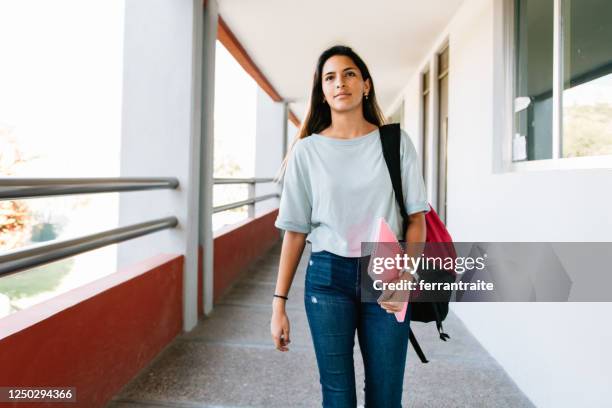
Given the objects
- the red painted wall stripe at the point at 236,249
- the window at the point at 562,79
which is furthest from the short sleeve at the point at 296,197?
the red painted wall stripe at the point at 236,249

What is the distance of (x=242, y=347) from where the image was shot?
293cm

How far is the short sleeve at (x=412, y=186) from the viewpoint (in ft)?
3.68

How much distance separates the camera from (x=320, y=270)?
114 centimetres

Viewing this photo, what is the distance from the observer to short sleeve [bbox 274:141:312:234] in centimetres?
119

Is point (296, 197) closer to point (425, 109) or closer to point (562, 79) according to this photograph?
point (562, 79)

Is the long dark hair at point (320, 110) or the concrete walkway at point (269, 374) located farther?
the concrete walkway at point (269, 374)

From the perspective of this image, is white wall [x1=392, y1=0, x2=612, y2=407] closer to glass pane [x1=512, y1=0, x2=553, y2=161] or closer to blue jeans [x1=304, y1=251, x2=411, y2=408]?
glass pane [x1=512, y1=0, x2=553, y2=161]

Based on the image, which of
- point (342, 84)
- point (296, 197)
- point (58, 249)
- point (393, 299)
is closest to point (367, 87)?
point (342, 84)

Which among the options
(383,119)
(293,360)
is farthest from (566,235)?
(293,360)

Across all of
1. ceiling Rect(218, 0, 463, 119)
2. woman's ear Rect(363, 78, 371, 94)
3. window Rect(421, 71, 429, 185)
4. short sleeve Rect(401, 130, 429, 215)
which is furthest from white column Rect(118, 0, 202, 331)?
window Rect(421, 71, 429, 185)

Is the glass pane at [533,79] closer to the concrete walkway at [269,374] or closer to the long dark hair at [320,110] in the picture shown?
the concrete walkway at [269,374]

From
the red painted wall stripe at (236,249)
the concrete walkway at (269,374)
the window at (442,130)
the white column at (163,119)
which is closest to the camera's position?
the concrete walkway at (269,374)

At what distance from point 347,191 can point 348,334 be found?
358 mm

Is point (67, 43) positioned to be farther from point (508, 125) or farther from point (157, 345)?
point (508, 125)
